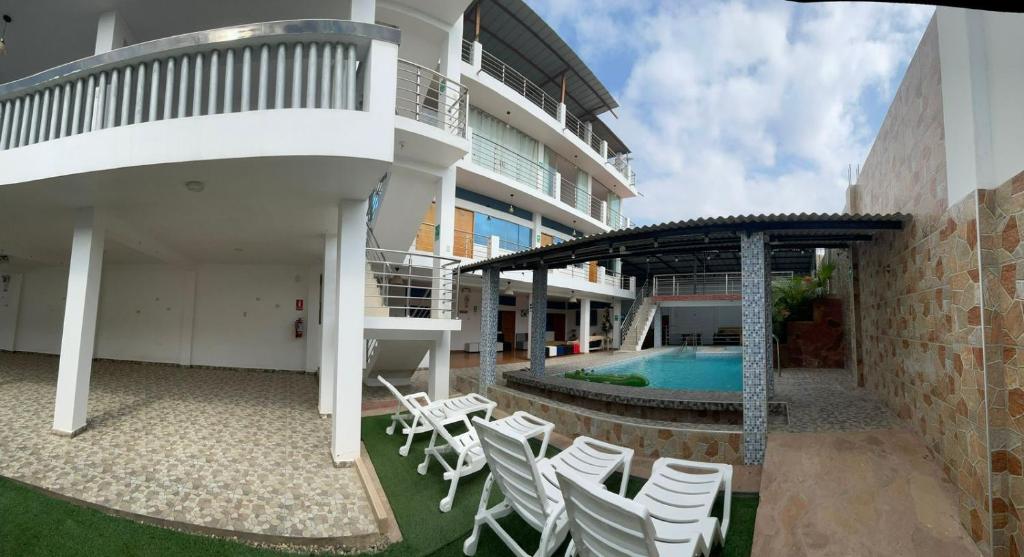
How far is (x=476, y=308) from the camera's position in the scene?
17484 millimetres

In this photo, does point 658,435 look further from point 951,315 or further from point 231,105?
point 231,105

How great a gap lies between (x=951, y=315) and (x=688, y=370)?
10944 millimetres

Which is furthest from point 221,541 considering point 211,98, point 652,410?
point 652,410

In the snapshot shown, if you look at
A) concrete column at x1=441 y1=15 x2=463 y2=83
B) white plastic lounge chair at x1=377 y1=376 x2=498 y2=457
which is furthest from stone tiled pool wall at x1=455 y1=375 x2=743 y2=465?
concrete column at x1=441 y1=15 x2=463 y2=83

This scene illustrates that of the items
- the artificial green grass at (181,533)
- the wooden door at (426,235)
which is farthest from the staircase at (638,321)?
the artificial green grass at (181,533)

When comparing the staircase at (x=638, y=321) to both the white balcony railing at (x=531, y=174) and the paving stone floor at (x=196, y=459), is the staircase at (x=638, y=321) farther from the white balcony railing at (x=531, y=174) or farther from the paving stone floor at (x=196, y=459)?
the paving stone floor at (x=196, y=459)

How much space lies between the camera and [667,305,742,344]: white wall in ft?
79.3

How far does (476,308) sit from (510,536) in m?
14.3

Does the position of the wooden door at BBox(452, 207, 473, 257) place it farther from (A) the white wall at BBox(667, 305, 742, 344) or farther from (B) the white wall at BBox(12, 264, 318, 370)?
(A) the white wall at BBox(667, 305, 742, 344)

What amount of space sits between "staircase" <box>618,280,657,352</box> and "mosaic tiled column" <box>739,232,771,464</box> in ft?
46.7

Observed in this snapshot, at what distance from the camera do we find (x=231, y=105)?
4.21 meters

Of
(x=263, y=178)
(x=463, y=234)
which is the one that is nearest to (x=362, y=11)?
(x=263, y=178)

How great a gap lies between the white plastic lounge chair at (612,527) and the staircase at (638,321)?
652 inches

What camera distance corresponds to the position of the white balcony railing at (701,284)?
19.9 meters
